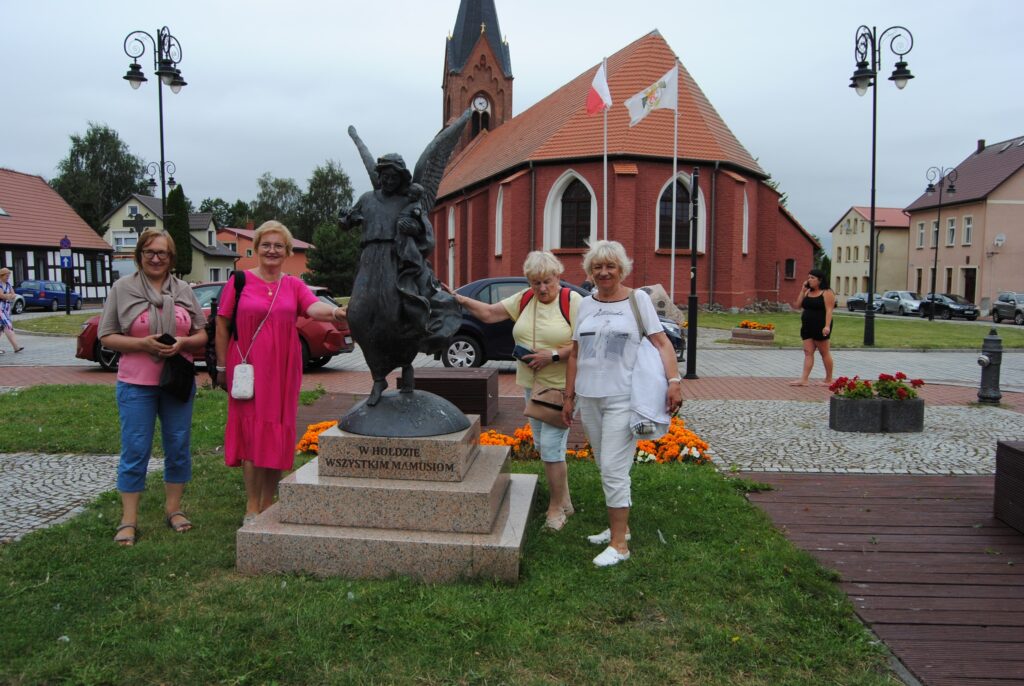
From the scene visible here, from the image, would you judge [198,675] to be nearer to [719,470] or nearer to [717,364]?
[719,470]

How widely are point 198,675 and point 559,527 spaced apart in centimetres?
237

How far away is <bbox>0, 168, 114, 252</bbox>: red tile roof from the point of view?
132 ft

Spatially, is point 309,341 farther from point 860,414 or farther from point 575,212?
point 575,212

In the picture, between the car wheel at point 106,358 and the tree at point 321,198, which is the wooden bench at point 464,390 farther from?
the tree at point 321,198

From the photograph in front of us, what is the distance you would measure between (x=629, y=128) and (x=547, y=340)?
2845cm

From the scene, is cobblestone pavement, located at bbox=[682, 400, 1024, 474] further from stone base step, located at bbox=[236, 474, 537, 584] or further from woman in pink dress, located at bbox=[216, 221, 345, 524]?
woman in pink dress, located at bbox=[216, 221, 345, 524]

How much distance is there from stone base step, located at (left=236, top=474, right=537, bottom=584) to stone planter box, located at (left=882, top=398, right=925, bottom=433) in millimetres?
5751

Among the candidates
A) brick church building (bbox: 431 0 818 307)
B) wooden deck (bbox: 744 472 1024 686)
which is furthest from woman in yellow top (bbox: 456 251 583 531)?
brick church building (bbox: 431 0 818 307)

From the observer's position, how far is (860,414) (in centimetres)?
817

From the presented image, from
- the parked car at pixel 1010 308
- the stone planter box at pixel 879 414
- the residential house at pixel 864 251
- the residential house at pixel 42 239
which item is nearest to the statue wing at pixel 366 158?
the stone planter box at pixel 879 414

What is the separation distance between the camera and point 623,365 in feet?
13.5

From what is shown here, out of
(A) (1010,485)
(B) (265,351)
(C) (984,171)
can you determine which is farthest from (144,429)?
(C) (984,171)

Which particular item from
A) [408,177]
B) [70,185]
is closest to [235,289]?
[408,177]

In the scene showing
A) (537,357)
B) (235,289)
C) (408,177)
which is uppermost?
(408,177)
